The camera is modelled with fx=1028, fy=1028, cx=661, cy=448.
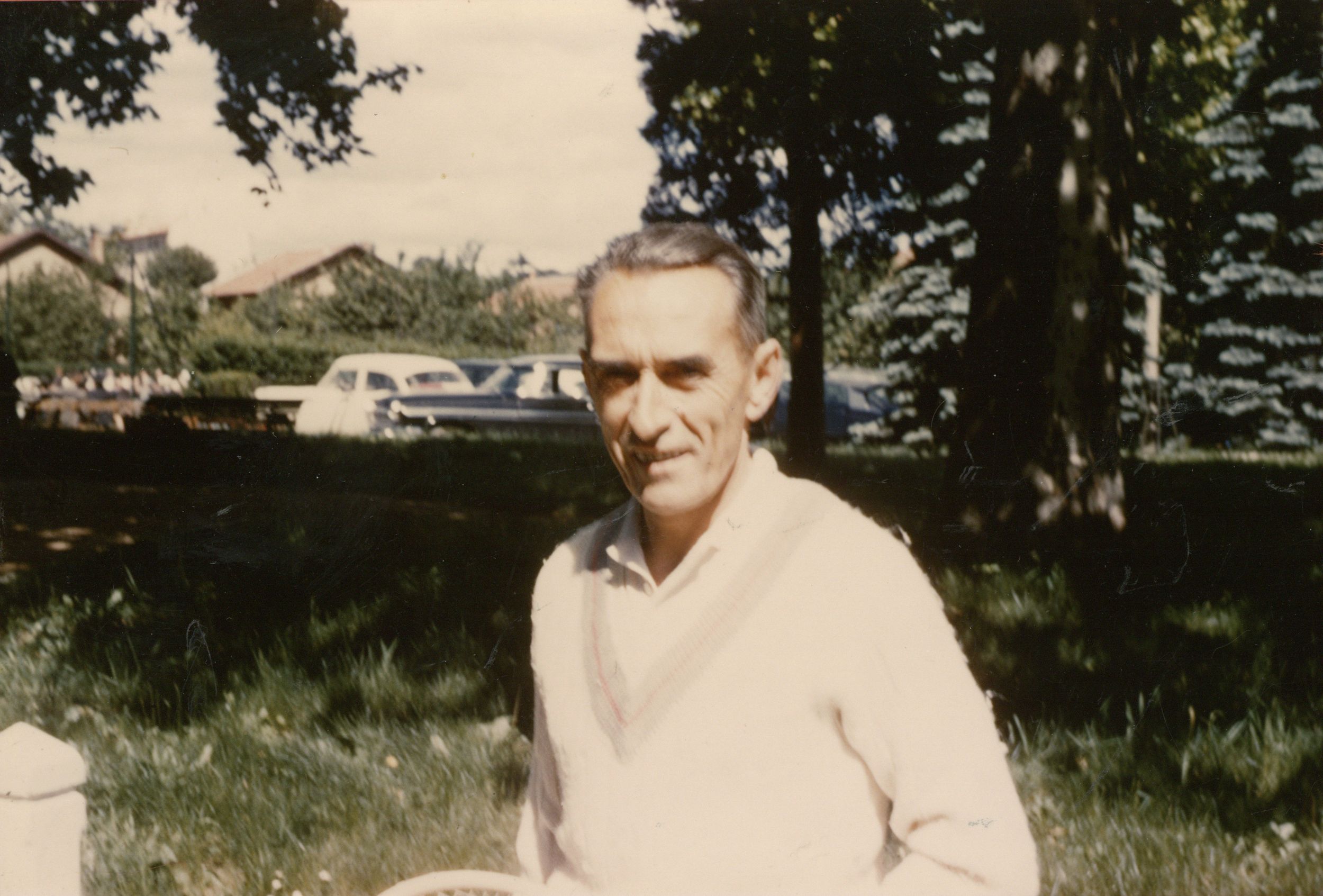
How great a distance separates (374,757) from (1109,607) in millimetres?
3160

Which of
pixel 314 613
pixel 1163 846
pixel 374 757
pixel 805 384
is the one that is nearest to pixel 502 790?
pixel 374 757

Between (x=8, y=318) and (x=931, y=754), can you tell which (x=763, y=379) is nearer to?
(x=931, y=754)

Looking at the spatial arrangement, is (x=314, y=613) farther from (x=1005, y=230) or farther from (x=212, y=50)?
(x=1005, y=230)

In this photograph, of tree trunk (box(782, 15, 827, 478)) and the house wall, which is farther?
the house wall

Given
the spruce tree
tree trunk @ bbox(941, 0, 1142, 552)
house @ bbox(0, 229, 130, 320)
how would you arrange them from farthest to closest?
1. house @ bbox(0, 229, 130, 320)
2. the spruce tree
3. tree trunk @ bbox(941, 0, 1142, 552)

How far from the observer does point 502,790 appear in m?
3.61

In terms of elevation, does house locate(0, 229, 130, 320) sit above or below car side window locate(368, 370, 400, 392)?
above

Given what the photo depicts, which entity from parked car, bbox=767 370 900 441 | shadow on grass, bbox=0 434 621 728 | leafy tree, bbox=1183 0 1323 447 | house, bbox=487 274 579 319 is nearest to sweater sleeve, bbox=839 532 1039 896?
house, bbox=487 274 579 319

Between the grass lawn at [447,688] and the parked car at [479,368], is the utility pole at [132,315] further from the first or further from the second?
the parked car at [479,368]

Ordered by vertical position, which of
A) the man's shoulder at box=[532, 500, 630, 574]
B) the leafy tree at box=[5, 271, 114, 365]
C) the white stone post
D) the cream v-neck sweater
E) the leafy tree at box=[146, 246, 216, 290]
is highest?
the leafy tree at box=[146, 246, 216, 290]

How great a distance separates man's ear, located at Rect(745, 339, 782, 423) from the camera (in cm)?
185

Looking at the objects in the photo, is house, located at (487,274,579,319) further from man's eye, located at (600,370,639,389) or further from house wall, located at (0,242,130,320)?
house wall, located at (0,242,130,320)

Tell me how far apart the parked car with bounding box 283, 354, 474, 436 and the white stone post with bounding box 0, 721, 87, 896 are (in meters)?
7.62

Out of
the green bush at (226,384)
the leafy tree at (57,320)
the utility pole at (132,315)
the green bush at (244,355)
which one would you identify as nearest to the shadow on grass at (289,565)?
the green bush at (226,384)
